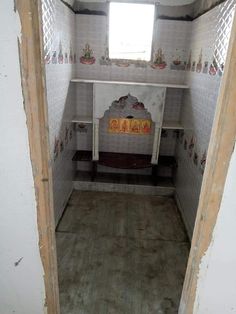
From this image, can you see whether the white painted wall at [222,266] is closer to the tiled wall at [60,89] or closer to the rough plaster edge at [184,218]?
the rough plaster edge at [184,218]

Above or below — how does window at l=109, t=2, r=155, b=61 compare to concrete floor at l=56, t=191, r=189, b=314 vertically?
above

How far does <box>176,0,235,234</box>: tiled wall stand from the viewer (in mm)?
1841

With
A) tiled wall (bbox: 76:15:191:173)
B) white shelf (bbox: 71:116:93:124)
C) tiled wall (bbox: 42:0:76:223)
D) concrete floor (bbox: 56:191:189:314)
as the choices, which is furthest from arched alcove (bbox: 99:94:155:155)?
concrete floor (bbox: 56:191:189:314)

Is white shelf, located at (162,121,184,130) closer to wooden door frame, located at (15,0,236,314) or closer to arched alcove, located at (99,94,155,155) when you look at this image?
arched alcove, located at (99,94,155,155)

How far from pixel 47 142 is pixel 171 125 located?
2052mm

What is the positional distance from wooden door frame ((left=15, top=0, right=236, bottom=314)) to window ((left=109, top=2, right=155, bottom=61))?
2059 millimetres

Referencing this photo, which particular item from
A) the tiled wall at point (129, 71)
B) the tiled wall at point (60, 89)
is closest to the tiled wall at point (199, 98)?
the tiled wall at point (129, 71)

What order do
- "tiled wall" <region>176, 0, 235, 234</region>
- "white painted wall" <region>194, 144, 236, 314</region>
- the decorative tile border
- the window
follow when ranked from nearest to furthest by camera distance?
"white painted wall" <region>194, 144, 236, 314</region>
"tiled wall" <region>176, 0, 235, 234</region>
the decorative tile border
the window

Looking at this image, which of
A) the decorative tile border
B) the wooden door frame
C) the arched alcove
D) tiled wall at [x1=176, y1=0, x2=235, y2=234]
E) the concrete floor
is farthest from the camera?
the arched alcove

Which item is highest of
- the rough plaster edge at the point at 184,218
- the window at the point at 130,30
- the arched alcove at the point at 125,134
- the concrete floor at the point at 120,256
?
Answer: the window at the point at 130,30

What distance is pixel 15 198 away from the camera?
3.41ft

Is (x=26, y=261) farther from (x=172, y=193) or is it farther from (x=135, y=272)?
(x=172, y=193)

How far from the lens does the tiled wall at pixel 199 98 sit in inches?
72.5

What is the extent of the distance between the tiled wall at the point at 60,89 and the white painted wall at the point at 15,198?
3.20 ft
